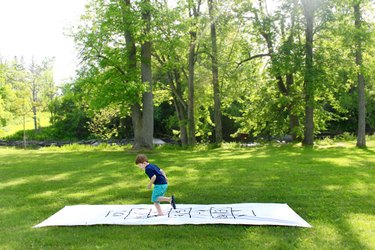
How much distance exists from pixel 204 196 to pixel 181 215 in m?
1.78

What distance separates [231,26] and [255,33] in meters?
1.63

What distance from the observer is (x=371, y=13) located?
2233 centimetres

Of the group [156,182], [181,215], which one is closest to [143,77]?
[156,182]

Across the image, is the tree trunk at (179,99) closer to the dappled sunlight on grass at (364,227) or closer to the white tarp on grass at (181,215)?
the white tarp on grass at (181,215)

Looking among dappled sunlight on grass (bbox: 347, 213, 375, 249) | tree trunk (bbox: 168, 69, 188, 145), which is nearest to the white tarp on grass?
dappled sunlight on grass (bbox: 347, 213, 375, 249)

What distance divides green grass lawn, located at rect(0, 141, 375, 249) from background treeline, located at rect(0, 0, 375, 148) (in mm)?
5226

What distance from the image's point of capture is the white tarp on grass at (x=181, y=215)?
22.6ft

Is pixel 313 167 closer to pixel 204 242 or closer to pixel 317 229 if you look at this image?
pixel 317 229

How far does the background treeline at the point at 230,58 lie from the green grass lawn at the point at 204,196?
5.23 metres

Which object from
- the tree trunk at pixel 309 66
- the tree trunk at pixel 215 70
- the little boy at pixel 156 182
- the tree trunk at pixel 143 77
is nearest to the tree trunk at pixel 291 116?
the tree trunk at pixel 309 66

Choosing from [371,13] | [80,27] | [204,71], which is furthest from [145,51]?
[371,13]

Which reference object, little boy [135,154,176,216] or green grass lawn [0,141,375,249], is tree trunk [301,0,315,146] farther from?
little boy [135,154,176,216]

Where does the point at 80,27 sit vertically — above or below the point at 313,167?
above

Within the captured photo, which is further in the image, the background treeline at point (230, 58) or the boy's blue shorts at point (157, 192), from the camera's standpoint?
the background treeline at point (230, 58)
